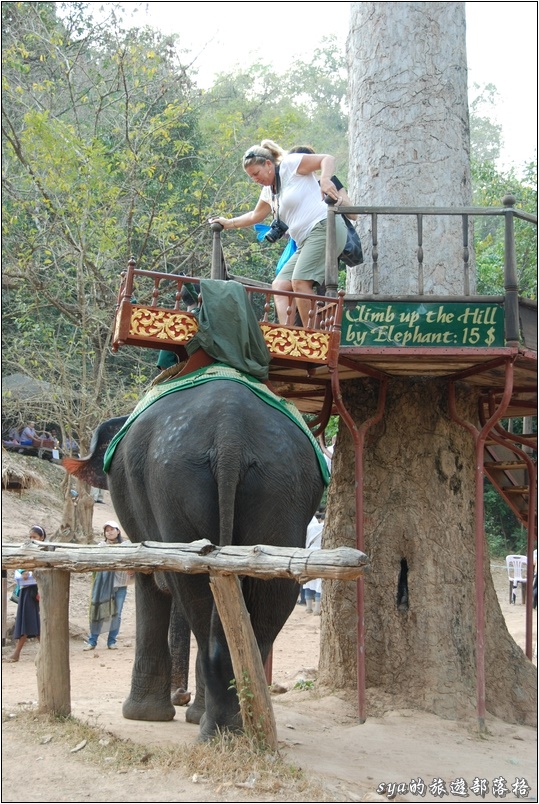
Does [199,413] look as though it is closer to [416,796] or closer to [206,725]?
[206,725]

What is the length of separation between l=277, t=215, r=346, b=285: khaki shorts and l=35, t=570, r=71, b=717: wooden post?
2517 millimetres

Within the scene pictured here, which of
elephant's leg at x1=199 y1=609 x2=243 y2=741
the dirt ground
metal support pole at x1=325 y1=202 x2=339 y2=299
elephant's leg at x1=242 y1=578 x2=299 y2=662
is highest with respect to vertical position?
metal support pole at x1=325 y1=202 x2=339 y2=299

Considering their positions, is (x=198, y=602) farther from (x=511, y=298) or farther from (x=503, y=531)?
(x=503, y=531)

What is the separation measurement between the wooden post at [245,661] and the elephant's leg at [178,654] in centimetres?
180

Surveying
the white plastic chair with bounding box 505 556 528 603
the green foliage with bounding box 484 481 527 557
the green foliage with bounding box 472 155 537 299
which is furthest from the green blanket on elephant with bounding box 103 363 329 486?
the green foliage with bounding box 484 481 527 557

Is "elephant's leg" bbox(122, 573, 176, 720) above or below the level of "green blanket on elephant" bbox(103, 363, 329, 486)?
below

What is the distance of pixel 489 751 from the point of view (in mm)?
6105

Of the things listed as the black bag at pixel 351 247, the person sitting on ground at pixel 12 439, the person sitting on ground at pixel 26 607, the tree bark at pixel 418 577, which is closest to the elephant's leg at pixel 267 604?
the tree bark at pixel 418 577

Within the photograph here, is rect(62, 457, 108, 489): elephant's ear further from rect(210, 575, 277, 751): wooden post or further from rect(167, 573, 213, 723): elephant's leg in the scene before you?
rect(210, 575, 277, 751): wooden post

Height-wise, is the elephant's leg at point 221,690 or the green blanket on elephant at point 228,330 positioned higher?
the green blanket on elephant at point 228,330

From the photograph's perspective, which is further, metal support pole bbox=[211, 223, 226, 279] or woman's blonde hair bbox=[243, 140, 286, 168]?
metal support pole bbox=[211, 223, 226, 279]

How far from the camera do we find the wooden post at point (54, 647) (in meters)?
5.37

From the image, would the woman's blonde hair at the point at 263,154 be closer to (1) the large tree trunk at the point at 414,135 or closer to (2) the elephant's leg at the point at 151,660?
(1) the large tree trunk at the point at 414,135

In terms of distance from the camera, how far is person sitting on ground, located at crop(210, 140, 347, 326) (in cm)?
635
